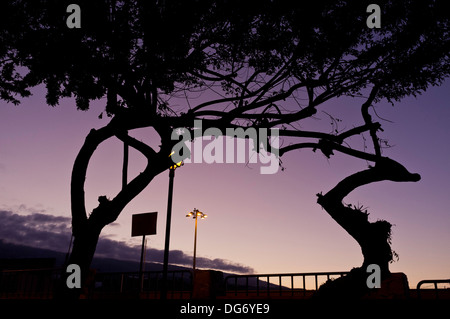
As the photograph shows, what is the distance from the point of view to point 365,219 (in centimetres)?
673

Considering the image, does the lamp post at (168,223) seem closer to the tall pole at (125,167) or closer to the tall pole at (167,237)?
the tall pole at (167,237)

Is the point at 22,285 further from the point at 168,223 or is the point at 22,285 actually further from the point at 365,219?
the point at 365,219

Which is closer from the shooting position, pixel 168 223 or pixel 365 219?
pixel 365 219

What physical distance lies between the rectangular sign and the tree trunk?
4520mm

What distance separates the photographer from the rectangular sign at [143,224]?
946cm

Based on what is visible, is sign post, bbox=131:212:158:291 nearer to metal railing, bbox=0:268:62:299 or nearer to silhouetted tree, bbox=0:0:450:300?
silhouetted tree, bbox=0:0:450:300

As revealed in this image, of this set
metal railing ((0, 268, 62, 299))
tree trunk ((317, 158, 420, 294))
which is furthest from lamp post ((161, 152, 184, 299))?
metal railing ((0, 268, 62, 299))

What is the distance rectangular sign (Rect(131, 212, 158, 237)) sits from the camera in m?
9.46

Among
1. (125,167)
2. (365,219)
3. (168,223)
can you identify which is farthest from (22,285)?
(365,219)

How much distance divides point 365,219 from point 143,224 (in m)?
5.74

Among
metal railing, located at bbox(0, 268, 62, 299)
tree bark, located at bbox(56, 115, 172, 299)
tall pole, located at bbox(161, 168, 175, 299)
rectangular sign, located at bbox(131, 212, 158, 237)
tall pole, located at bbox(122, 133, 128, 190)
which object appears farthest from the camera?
metal railing, located at bbox(0, 268, 62, 299)

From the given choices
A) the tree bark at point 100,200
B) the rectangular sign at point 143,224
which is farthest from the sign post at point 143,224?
the tree bark at point 100,200

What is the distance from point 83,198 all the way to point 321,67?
7.42 meters
